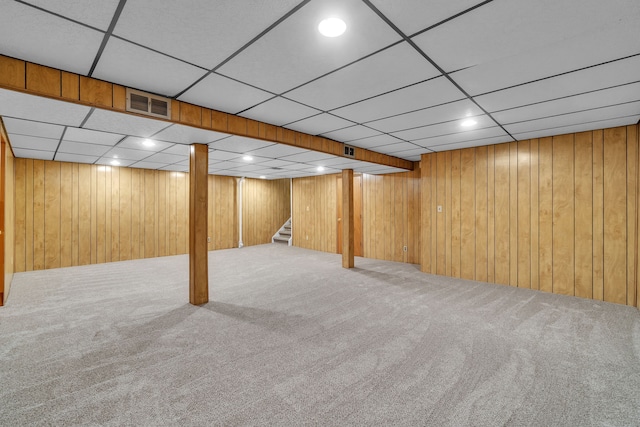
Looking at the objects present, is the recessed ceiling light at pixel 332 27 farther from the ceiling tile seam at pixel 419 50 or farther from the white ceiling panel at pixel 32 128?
the white ceiling panel at pixel 32 128

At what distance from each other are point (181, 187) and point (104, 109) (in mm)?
5908

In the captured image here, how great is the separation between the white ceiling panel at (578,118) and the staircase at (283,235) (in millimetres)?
7651

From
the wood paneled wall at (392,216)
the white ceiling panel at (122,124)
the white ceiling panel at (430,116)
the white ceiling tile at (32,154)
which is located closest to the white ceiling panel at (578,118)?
the white ceiling panel at (430,116)

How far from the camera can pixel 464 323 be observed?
3.35 m

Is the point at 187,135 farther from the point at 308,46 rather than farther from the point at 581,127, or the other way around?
the point at 581,127

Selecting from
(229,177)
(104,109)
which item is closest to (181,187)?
(229,177)

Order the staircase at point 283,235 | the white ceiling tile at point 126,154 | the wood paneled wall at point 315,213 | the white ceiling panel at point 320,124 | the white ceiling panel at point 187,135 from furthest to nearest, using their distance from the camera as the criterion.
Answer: the staircase at point 283,235
the wood paneled wall at point 315,213
the white ceiling tile at point 126,154
the white ceiling panel at point 320,124
the white ceiling panel at point 187,135

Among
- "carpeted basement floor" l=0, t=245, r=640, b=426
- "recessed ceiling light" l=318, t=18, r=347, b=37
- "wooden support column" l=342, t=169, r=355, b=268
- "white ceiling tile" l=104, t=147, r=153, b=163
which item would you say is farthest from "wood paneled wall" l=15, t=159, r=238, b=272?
"recessed ceiling light" l=318, t=18, r=347, b=37

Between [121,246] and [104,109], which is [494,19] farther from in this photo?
[121,246]

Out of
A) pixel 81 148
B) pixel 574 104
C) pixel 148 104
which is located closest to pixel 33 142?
pixel 81 148

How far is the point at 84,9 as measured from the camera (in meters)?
1.58

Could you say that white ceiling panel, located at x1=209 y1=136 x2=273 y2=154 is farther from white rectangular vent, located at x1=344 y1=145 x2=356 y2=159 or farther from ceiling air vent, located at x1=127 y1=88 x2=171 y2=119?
white rectangular vent, located at x1=344 y1=145 x2=356 y2=159

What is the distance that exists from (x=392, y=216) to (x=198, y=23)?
6.41 metres

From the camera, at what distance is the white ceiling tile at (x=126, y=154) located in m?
5.02
